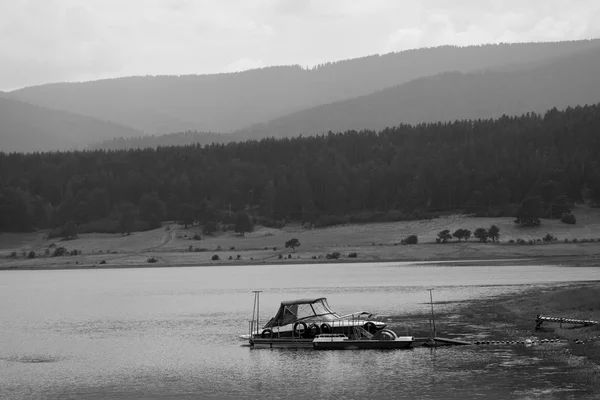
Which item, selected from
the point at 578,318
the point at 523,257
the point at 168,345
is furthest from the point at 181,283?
the point at 578,318

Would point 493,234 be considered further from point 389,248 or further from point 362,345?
point 362,345

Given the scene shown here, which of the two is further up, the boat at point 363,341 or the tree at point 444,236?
the tree at point 444,236

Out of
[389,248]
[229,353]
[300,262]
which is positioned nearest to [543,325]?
[229,353]

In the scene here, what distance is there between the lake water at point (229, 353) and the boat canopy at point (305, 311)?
354 cm

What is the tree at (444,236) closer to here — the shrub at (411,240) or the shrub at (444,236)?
the shrub at (444,236)

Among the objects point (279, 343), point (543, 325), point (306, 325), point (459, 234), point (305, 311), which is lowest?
point (279, 343)

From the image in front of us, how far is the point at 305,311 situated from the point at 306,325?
1.04 meters

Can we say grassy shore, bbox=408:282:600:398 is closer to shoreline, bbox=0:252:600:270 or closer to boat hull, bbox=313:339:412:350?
boat hull, bbox=313:339:412:350

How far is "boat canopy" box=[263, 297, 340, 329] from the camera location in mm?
62562

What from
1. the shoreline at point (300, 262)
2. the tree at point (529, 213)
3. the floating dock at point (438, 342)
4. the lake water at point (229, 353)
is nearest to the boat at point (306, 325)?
the lake water at point (229, 353)

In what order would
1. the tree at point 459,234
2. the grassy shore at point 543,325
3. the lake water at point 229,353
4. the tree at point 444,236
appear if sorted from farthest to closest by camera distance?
1. the tree at point 444,236
2. the tree at point 459,234
3. the grassy shore at point 543,325
4. the lake water at point 229,353

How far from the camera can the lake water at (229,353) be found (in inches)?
1816

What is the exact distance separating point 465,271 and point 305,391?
294 feet

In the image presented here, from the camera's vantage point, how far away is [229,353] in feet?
196
